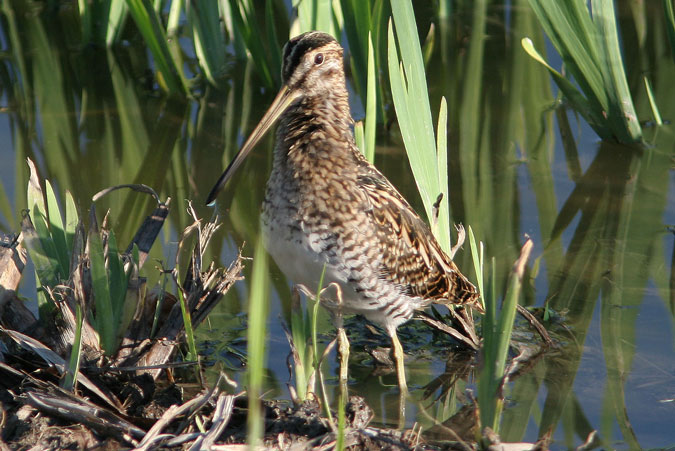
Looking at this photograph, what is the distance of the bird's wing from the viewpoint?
329cm

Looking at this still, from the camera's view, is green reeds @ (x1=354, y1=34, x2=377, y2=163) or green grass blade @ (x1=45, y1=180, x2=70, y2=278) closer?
green grass blade @ (x1=45, y1=180, x2=70, y2=278)

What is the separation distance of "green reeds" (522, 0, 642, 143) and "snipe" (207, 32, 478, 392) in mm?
1254

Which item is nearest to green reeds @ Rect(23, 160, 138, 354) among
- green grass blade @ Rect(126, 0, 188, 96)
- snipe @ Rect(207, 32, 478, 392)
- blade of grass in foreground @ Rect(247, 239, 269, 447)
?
snipe @ Rect(207, 32, 478, 392)

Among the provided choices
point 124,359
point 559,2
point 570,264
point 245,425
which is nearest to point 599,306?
point 570,264

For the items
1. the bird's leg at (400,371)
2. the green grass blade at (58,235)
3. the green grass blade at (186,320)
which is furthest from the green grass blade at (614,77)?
the green grass blade at (58,235)

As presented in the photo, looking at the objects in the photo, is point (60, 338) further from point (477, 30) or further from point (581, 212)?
point (477, 30)

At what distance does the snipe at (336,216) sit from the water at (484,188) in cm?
34

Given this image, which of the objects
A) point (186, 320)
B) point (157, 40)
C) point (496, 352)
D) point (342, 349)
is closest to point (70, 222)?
point (186, 320)

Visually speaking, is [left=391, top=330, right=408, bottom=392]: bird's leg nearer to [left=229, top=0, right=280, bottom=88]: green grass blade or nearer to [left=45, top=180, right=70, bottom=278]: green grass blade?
[left=45, top=180, right=70, bottom=278]: green grass blade

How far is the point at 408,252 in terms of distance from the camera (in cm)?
337

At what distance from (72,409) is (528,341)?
1.86 metres

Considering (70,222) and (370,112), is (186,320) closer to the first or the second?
(70,222)

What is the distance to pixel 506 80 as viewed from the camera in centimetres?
591

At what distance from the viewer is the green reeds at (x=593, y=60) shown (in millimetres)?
4402
